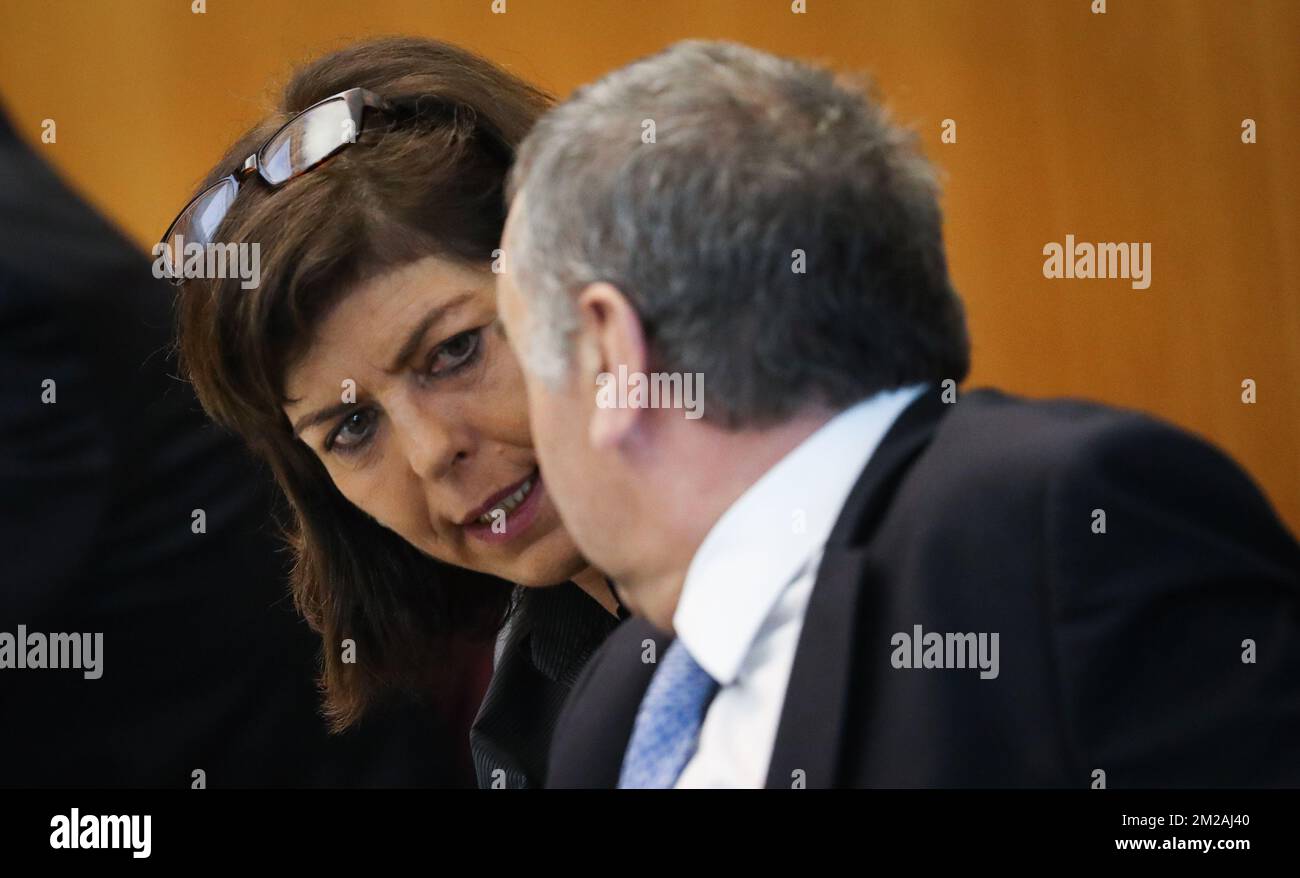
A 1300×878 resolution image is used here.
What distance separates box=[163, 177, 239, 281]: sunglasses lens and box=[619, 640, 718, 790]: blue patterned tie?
0.73 metres

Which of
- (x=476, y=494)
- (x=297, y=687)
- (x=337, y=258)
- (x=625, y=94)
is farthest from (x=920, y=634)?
(x=297, y=687)

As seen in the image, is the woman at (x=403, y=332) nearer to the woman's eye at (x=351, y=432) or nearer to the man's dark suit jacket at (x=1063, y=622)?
the woman's eye at (x=351, y=432)

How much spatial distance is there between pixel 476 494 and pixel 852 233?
2.14 feet

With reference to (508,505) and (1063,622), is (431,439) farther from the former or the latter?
(1063,622)

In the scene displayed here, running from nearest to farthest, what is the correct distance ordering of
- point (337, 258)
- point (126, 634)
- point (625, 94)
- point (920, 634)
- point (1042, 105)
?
point (920, 634)
point (625, 94)
point (337, 258)
point (126, 634)
point (1042, 105)

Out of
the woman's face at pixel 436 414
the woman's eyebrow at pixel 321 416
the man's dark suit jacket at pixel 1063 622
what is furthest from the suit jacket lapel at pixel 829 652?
the woman's eyebrow at pixel 321 416

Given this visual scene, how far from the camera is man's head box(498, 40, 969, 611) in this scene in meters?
0.98

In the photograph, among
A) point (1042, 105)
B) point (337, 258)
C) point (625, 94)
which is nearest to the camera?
point (625, 94)

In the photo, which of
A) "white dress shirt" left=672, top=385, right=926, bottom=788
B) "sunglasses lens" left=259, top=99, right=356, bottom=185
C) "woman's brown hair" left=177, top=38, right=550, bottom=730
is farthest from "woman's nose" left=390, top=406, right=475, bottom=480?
"white dress shirt" left=672, top=385, right=926, bottom=788

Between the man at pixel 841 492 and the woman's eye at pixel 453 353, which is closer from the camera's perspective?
the man at pixel 841 492

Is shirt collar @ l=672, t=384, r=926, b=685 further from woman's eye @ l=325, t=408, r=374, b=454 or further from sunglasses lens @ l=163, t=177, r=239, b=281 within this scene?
sunglasses lens @ l=163, t=177, r=239, b=281

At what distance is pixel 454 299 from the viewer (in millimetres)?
1524

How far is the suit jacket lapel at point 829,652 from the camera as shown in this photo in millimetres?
932

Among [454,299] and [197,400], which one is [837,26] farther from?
[197,400]
